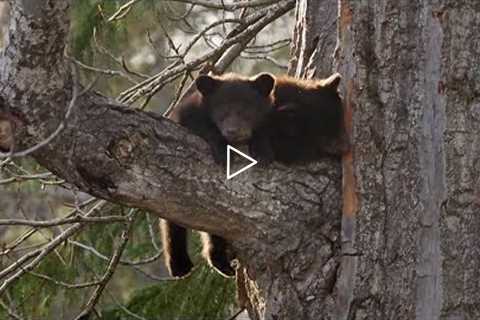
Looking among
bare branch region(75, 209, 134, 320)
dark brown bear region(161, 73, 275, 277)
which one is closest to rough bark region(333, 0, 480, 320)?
dark brown bear region(161, 73, 275, 277)

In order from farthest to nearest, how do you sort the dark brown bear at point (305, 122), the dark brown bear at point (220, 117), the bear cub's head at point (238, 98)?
the bear cub's head at point (238, 98), the dark brown bear at point (220, 117), the dark brown bear at point (305, 122)

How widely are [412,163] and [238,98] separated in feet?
3.68

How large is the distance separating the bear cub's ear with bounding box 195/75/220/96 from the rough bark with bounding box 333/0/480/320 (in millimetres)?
877

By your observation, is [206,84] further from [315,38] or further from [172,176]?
[172,176]

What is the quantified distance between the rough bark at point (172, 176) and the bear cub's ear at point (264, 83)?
28.8 inches

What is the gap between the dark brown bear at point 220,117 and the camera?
4586 millimetres

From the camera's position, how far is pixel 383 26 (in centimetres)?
430

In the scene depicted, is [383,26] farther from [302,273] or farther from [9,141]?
[9,141]

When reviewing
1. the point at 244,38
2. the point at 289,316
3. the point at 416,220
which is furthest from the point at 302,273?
the point at 244,38

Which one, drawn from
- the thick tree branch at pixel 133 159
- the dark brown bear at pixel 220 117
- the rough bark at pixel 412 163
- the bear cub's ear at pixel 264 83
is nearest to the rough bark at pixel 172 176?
the thick tree branch at pixel 133 159

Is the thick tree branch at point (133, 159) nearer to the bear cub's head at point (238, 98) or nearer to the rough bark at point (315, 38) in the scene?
the bear cub's head at point (238, 98)

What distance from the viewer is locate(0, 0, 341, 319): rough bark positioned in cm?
390

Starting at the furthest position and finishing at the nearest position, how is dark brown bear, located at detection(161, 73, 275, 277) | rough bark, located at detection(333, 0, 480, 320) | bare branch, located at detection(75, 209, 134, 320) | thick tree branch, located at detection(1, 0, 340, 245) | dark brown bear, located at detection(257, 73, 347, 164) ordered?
1. bare branch, located at detection(75, 209, 134, 320)
2. dark brown bear, located at detection(161, 73, 275, 277)
3. dark brown bear, located at detection(257, 73, 347, 164)
4. rough bark, located at detection(333, 0, 480, 320)
5. thick tree branch, located at detection(1, 0, 340, 245)

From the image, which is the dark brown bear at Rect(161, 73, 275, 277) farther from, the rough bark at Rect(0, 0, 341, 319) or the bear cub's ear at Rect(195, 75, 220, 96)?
the rough bark at Rect(0, 0, 341, 319)
